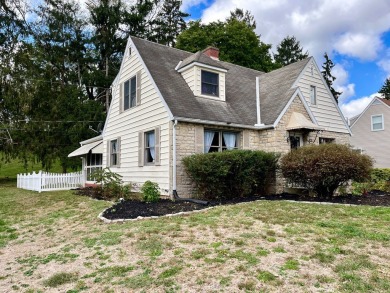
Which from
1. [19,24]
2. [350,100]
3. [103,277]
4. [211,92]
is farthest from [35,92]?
[350,100]

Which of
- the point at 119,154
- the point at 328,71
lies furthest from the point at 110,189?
the point at 328,71

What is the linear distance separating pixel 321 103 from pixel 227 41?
1705 centimetres

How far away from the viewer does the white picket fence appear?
17.2 m

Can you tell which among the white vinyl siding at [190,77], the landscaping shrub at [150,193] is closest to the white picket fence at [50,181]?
the landscaping shrub at [150,193]

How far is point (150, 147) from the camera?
1292cm

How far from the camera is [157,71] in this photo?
13.2 m

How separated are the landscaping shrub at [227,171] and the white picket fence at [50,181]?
10.2 m

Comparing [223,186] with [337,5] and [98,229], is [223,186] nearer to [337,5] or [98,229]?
[98,229]

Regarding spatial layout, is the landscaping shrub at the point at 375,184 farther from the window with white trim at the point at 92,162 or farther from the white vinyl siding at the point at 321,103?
the window with white trim at the point at 92,162

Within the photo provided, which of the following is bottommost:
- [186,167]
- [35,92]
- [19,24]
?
[186,167]

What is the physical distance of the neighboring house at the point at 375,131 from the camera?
25812 millimetres

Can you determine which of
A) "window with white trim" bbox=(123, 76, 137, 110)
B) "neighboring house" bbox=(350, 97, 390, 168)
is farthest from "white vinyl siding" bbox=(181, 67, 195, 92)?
"neighboring house" bbox=(350, 97, 390, 168)

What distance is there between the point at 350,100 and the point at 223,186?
41505 mm

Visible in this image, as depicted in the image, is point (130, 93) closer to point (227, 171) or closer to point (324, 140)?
point (227, 171)
